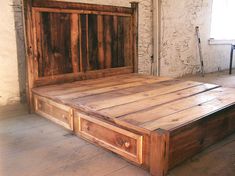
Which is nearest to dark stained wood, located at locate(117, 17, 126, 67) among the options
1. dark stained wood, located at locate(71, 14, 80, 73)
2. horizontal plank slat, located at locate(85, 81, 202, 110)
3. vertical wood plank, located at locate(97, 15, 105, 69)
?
vertical wood plank, located at locate(97, 15, 105, 69)

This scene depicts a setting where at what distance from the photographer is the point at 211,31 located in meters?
5.27

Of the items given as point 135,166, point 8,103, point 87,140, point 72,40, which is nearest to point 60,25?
point 72,40

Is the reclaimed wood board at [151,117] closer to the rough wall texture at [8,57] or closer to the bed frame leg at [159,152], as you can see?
the bed frame leg at [159,152]

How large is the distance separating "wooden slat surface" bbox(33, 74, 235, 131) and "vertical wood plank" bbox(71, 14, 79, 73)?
0.23 metres

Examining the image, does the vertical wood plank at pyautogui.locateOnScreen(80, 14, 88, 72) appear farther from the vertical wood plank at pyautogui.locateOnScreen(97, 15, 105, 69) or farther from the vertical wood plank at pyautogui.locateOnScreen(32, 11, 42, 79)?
the vertical wood plank at pyautogui.locateOnScreen(32, 11, 42, 79)

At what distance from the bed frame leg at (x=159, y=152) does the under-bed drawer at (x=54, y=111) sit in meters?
0.79

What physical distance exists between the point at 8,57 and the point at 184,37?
10.4 feet

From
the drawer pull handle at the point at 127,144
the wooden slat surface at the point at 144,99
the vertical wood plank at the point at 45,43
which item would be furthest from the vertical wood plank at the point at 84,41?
the drawer pull handle at the point at 127,144

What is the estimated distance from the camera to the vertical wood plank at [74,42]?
2676mm

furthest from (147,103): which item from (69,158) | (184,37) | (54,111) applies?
(184,37)

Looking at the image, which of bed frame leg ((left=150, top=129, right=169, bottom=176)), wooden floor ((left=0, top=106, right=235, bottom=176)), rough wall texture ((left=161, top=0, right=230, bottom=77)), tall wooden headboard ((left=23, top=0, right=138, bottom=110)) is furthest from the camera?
rough wall texture ((left=161, top=0, right=230, bottom=77))

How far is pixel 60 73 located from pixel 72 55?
0.23m

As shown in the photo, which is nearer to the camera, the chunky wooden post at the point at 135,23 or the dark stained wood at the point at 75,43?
the dark stained wood at the point at 75,43

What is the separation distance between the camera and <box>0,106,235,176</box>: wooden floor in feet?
4.84
